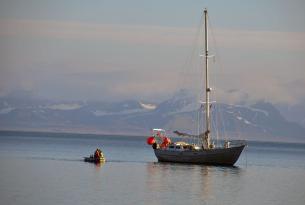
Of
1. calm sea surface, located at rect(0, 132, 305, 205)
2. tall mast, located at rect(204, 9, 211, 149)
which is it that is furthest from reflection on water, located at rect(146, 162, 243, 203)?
tall mast, located at rect(204, 9, 211, 149)

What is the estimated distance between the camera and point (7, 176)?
4213 inches

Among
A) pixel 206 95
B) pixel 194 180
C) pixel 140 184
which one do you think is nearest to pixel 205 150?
pixel 206 95

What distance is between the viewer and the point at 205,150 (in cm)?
13375

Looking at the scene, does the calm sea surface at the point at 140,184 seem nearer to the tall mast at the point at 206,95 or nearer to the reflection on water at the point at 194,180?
the reflection on water at the point at 194,180

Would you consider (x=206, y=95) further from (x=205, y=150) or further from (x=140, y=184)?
(x=140, y=184)

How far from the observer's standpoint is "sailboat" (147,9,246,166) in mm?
134125

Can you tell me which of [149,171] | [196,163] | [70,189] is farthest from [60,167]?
[70,189]

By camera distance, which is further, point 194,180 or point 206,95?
point 206,95

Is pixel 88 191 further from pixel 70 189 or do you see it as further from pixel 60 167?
pixel 60 167

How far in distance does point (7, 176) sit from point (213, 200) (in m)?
26.4

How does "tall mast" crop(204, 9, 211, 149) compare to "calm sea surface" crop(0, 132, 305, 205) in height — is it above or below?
above

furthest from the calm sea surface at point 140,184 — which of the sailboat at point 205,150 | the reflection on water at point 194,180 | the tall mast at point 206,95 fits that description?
the tall mast at point 206,95

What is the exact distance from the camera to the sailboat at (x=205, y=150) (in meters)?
134

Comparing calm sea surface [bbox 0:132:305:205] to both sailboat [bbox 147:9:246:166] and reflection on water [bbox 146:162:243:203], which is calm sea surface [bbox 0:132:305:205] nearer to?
reflection on water [bbox 146:162:243:203]
